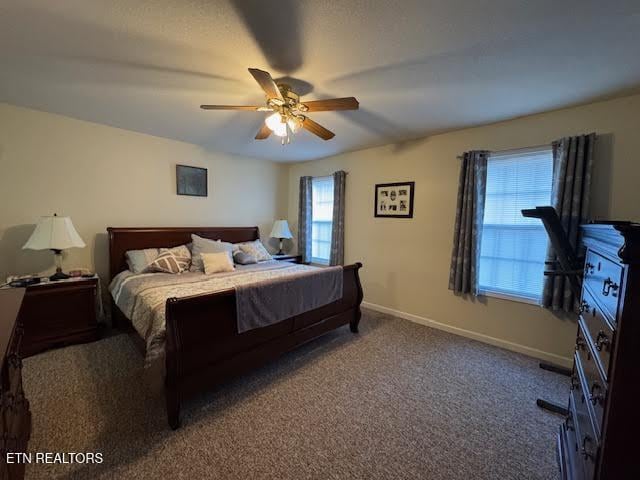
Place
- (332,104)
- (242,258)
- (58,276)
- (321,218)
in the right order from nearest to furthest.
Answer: (332,104), (58,276), (242,258), (321,218)

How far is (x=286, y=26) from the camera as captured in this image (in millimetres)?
1550

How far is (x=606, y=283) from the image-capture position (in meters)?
1.05

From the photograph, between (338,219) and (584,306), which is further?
(338,219)

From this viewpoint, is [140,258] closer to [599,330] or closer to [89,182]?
[89,182]

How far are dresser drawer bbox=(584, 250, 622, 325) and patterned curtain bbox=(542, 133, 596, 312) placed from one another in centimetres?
134

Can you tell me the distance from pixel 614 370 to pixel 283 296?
1.98 m

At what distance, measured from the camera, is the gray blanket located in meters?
2.10

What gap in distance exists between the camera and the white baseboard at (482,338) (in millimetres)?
2635

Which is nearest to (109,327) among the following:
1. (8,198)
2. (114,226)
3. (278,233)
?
(114,226)

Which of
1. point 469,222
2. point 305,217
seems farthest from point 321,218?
point 469,222

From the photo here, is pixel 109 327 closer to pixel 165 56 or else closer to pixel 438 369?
pixel 165 56

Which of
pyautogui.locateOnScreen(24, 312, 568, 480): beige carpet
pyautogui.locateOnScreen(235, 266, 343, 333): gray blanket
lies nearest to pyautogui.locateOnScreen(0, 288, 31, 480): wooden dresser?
pyautogui.locateOnScreen(24, 312, 568, 480): beige carpet

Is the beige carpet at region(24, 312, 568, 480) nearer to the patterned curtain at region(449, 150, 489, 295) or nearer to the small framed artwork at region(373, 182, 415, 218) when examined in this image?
the patterned curtain at region(449, 150, 489, 295)

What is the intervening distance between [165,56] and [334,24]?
1.19 meters
